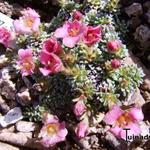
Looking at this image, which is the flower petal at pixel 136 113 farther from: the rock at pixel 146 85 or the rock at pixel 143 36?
the rock at pixel 143 36

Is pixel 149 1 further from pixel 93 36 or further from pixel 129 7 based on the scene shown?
pixel 93 36

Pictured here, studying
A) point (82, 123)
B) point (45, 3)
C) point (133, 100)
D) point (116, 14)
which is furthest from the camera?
point (45, 3)

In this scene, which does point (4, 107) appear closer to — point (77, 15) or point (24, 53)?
point (24, 53)

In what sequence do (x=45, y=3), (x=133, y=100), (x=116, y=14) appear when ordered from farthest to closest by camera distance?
1. (x=45, y=3)
2. (x=116, y=14)
3. (x=133, y=100)

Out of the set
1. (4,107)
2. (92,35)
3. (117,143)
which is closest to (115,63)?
(92,35)

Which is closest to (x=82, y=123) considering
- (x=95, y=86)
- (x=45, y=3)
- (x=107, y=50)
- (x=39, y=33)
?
(x=95, y=86)

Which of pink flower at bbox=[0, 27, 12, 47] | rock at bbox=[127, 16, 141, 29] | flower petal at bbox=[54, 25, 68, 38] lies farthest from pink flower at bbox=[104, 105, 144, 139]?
pink flower at bbox=[0, 27, 12, 47]
